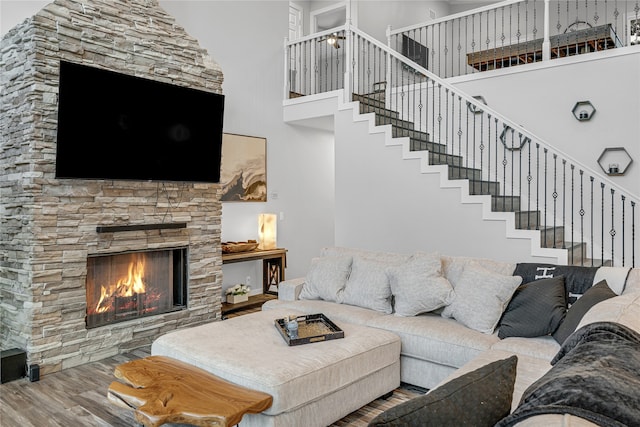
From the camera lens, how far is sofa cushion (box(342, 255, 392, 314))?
3.53 meters

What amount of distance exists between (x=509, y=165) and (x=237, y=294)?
3.87m

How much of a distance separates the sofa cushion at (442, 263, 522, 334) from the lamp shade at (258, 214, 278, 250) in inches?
129

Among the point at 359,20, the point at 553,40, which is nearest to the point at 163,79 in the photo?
the point at 359,20

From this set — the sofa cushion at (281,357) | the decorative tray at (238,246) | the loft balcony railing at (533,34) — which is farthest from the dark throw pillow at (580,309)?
the loft balcony railing at (533,34)

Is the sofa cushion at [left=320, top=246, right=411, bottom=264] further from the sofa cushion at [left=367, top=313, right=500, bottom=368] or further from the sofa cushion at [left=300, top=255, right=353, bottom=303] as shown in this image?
the sofa cushion at [left=367, top=313, right=500, bottom=368]

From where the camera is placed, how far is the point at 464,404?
93cm

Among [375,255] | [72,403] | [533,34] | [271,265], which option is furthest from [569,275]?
[533,34]

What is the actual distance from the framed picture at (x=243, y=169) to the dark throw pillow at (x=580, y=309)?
4175 millimetres

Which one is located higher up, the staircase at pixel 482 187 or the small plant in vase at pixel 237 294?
the staircase at pixel 482 187

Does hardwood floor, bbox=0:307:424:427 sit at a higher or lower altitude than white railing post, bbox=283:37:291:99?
lower

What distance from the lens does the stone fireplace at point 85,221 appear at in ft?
11.4

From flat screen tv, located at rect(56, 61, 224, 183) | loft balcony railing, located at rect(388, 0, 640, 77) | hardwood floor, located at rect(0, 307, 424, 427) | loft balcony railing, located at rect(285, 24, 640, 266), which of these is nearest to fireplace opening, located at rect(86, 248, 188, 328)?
hardwood floor, located at rect(0, 307, 424, 427)

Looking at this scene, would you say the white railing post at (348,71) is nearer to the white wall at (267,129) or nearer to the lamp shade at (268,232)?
the white wall at (267,129)

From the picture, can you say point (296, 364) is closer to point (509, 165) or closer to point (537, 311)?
point (537, 311)
